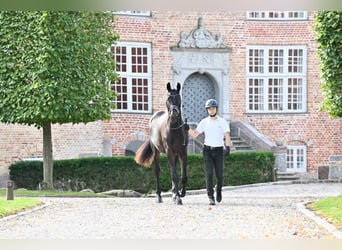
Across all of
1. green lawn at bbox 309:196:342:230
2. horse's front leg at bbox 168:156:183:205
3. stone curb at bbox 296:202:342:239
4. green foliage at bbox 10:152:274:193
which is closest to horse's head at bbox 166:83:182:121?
horse's front leg at bbox 168:156:183:205

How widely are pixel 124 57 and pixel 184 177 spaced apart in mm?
4915

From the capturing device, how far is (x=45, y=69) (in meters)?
11.4

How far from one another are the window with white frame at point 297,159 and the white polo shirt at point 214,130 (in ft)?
12.5

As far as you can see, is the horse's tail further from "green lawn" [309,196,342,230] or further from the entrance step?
the entrance step

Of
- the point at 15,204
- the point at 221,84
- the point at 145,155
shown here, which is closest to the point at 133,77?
the point at 221,84

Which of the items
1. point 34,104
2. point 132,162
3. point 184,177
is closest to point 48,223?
point 184,177

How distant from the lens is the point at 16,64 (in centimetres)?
1151

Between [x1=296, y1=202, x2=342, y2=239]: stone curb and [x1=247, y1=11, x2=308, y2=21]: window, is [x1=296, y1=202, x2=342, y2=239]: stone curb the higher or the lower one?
the lower one

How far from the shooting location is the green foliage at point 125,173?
1219 centimetres

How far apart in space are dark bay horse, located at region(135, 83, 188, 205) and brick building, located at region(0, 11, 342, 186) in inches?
85.2

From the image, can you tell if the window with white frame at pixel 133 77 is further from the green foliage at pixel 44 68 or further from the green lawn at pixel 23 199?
the green lawn at pixel 23 199

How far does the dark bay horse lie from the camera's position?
30.8ft

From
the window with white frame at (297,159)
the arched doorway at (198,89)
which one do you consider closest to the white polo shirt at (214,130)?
the window with white frame at (297,159)

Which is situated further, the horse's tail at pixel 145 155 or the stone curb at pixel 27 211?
the horse's tail at pixel 145 155
